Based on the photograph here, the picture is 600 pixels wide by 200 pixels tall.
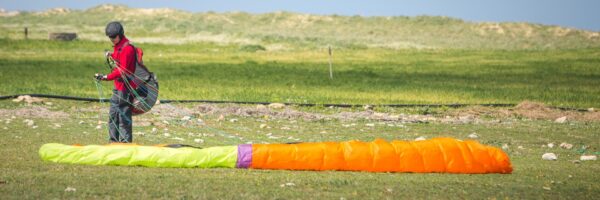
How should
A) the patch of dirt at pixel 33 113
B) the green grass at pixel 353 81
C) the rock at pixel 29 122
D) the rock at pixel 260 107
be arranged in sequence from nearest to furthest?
the rock at pixel 29 122 → the patch of dirt at pixel 33 113 → the rock at pixel 260 107 → the green grass at pixel 353 81

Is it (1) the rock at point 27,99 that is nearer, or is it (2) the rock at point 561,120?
(2) the rock at point 561,120

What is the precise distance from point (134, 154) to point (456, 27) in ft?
376

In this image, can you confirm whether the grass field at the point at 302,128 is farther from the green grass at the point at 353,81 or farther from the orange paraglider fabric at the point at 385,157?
the orange paraglider fabric at the point at 385,157

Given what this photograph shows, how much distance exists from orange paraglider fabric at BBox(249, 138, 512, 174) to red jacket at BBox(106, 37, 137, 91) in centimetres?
263

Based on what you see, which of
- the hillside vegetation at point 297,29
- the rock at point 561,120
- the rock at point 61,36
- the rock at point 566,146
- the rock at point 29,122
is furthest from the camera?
the hillside vegetation at point 297,29

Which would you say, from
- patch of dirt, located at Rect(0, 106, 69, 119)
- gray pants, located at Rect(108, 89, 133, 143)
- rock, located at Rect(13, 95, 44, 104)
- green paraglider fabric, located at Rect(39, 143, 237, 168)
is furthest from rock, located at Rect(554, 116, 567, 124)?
rock, located at Rect(13, 95, 44, 104)

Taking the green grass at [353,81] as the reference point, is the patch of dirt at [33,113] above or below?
above

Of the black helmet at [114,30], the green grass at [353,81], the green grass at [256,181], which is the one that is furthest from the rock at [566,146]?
the green grass at [353,81]

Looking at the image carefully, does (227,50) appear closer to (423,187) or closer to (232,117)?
(232,117)

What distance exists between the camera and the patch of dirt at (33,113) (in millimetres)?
19281

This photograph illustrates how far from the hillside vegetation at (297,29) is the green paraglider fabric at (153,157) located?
68.4m

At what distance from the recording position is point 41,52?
2245 inches

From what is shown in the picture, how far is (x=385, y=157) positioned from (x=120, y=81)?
168 inches

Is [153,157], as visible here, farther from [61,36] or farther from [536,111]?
[61,36]
